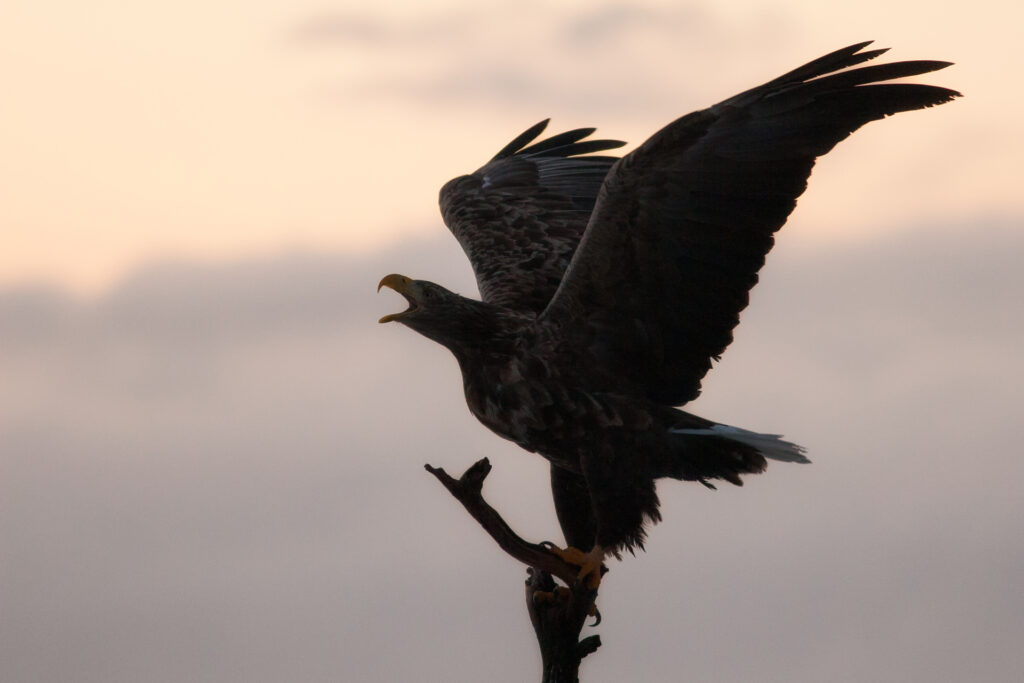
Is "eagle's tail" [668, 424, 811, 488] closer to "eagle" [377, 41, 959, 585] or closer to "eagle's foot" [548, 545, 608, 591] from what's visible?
"eagle" [377, 41, 959, 585]

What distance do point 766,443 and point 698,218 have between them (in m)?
1.34

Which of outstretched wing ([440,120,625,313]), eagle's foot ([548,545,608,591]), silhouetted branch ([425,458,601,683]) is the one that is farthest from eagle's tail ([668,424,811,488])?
outstretched wing ([440,120,625,313])

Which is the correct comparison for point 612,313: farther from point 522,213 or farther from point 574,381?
point 522,213

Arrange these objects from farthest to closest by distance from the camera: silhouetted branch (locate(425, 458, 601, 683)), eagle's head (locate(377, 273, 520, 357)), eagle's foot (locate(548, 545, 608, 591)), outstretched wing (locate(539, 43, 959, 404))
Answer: eagle's head (locate(377, 273, 520, 357)) < eagle's foot (locate(548, 545, 608, 591)) < outstretched wing (locate(539, 43, 959, 404)) < silhouetted branch (locate(425, 458, 601, 683))

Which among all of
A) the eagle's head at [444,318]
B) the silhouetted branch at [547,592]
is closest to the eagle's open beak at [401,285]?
the eagle's head at [444,318]

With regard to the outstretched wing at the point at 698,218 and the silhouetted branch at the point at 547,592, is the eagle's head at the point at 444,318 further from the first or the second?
the silhouetted branch at the point at 547,592

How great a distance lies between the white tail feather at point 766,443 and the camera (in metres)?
8.72

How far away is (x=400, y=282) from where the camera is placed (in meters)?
8.95

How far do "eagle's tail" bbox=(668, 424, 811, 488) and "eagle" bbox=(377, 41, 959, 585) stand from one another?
0.01 meters

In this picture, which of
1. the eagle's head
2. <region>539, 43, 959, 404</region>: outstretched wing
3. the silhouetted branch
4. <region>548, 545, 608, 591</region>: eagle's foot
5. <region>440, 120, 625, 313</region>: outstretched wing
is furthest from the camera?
<region>440, 120, 625, 313</region>: outstretched wing

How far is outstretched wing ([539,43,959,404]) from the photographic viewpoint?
336 inches

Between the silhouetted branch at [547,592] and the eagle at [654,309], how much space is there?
158 mm

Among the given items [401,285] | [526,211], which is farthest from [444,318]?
[526,211]

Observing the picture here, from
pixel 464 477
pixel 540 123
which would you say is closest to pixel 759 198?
pixel 464 477
